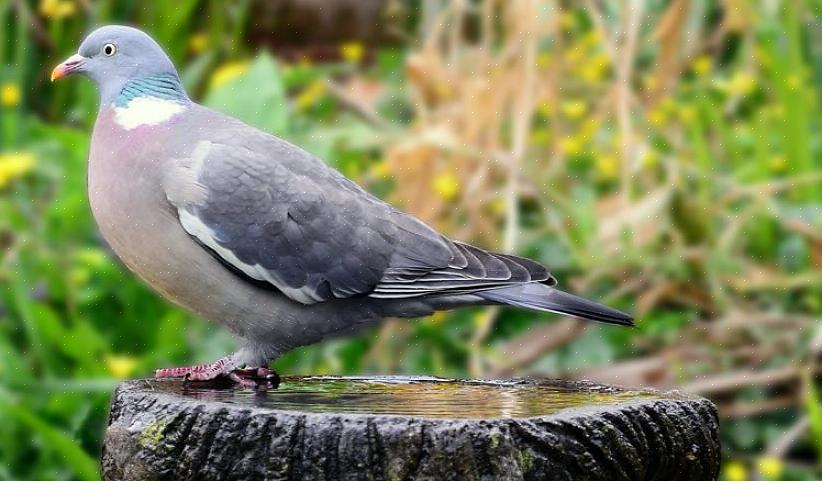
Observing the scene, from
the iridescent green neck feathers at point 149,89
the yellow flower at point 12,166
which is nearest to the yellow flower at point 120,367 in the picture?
the yellow flower at point 12,166

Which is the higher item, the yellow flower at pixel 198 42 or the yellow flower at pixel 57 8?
the yellow flower at pixel 198 42

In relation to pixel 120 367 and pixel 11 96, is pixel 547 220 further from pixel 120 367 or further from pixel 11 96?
pixel 11 96

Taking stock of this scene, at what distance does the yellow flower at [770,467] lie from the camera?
4453 mm

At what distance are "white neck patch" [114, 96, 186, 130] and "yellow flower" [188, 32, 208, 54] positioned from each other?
11.7 feet

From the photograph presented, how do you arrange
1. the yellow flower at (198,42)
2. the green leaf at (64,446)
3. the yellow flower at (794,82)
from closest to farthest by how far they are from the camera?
the green leaf at (64,446) → the yellow flower at (794,82) → the yellow flower at (198,42)

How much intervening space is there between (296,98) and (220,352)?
258cm

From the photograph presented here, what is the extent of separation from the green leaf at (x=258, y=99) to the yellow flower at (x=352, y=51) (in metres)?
1.71

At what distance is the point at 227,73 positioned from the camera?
609 cm

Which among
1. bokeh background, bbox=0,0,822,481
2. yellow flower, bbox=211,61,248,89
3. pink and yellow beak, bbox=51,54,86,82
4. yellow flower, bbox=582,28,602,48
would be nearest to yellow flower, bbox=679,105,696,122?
bokeh background, bbox=0,0,822,481

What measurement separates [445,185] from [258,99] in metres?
0.85

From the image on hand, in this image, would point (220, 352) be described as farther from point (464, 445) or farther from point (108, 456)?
point (464, 445)

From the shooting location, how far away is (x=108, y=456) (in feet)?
8.01

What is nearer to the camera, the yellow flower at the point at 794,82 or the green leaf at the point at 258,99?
the green leaf at the point at 258,99

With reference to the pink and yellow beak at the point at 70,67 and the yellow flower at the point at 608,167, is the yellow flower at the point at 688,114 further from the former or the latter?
the pink and yellow beak at the point at 70,67
